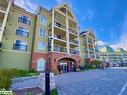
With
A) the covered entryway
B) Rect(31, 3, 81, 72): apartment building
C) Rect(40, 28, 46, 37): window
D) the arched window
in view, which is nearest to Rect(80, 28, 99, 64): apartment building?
Rect(31, 3, 81, 72): apartment building

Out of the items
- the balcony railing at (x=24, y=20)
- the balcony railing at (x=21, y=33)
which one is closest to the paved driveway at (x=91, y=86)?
the balcony railing at (x=21, y=33)

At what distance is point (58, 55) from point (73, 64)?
24.3ft

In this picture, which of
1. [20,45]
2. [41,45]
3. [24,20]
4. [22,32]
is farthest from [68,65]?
[24,20]

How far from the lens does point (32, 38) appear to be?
24.7 meters

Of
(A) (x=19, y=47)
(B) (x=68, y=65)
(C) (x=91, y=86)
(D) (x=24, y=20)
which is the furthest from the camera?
(B) (x=68, y=65)

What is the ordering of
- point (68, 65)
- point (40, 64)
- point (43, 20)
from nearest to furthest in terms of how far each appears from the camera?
point (40, 64)
point (43, 20)
point (68, 65)

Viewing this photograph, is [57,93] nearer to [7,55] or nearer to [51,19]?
[7,55]

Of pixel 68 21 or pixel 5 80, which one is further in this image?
pixel 68 21

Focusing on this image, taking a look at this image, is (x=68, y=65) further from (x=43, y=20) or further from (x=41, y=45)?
(x=43, y=20)

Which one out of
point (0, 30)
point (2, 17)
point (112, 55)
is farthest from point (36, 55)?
point (112, 55)

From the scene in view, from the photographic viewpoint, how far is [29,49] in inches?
930

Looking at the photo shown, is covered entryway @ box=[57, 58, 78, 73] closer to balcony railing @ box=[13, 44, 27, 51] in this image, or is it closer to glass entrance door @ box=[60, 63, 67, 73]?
glass entrance door @ box=[60, 63, 67, 73]

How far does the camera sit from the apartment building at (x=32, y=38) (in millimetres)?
20567

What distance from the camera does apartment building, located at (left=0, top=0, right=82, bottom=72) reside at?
20.6 metres
